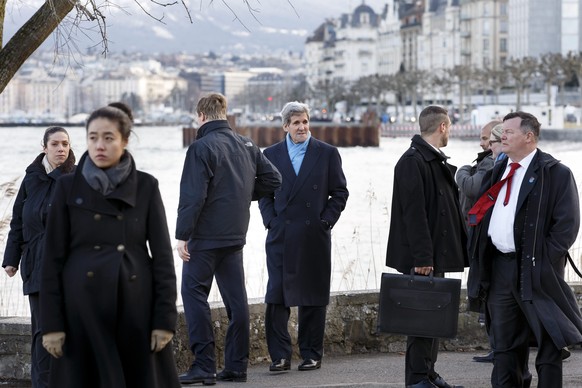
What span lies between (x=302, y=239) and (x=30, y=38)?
215 cm

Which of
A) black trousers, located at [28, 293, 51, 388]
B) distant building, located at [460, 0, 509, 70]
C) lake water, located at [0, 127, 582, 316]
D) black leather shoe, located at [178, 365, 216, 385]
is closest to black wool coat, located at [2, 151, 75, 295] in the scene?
black trousers, located at [28, 293, 51, 388]

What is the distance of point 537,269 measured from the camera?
732 cm

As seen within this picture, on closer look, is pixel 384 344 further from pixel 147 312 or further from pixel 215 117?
pixel 147 312

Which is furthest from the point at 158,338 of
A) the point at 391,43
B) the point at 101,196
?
the point at 391,43

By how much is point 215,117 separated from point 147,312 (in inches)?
122

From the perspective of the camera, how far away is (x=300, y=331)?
920cm

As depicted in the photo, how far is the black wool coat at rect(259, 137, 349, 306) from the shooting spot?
9062 millimetres

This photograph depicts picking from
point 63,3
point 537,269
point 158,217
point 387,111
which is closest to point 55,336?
point 158,217

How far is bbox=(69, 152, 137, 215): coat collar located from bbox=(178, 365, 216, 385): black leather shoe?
2.93 meters

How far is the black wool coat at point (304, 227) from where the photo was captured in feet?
29.7

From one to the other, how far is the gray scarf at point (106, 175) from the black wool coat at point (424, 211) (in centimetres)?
266

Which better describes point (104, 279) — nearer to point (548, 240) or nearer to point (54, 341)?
point (54, 341)

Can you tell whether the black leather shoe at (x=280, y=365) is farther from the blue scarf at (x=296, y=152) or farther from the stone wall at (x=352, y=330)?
the blue scarf at (x=296, y=152)

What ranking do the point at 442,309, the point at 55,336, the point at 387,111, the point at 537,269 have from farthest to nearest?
the point at 387,111, the point at 442,309, the point at 537,269, the point at 55,336
